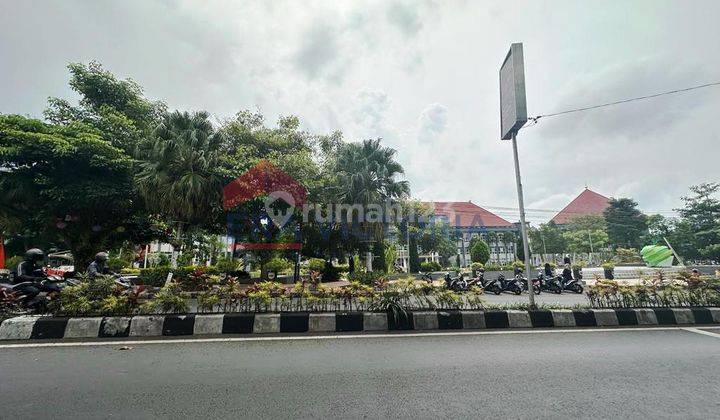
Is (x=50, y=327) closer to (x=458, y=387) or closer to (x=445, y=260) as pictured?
(x=458, y=387)

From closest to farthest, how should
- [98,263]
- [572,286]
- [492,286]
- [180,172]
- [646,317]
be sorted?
[646,317] < [98,263] < [572,286] < [492,286] < [180,172]

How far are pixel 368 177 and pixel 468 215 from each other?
48073 mm

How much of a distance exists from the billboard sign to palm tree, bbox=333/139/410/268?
425 inches

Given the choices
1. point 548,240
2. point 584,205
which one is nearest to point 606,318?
point 548,240

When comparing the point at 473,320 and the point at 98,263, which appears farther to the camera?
the point at 98,263

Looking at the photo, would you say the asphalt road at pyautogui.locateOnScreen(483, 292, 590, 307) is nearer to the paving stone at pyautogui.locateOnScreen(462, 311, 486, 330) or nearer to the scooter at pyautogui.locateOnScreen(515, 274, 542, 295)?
the scooter at pyautogui.locateOnScreen(515, 274, 542, 295)

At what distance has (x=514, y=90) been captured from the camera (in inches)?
249

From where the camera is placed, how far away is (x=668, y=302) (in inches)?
249

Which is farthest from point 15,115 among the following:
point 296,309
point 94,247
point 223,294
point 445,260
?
point 445,260

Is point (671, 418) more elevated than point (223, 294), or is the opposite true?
point (223, 294)

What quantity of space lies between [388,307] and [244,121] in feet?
53.6

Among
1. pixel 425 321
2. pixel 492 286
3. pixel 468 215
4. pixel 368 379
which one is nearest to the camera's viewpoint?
pixel 368 379

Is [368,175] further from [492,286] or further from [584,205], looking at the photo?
[584,205]

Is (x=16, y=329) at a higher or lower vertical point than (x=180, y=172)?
lower
